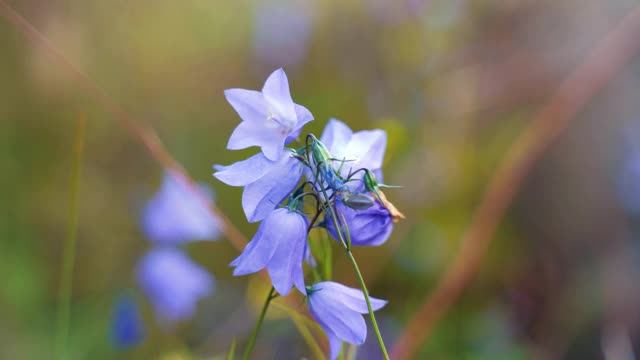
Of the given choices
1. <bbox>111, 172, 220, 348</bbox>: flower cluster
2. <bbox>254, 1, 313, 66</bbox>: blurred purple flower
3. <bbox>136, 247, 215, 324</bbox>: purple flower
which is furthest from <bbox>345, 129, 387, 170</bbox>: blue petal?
<bbox>254, 1, 313, 66</bbox>: blurred purple flower

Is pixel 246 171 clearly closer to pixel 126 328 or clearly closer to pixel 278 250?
pixel 278 250

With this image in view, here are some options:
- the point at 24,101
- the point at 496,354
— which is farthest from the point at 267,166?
the point at 24,101

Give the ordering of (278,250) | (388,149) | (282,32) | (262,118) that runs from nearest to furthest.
A: (278,250) → (262,118) → (388,149) → (282,32)

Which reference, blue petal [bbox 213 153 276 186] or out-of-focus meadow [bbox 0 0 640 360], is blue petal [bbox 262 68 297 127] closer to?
blue petal [bbox 213 153 276 186]

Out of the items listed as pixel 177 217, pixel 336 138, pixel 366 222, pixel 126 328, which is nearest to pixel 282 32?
pixel 177 217

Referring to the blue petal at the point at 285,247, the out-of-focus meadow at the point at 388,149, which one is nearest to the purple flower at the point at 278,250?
the blue petal at the point at 285,247

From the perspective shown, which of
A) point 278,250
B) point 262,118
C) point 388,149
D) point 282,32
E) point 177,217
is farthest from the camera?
point 282,32

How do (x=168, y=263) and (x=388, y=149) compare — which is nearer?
(x=388, y=149)

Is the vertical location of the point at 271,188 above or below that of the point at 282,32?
below
